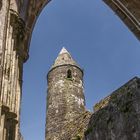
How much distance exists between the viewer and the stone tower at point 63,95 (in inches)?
745

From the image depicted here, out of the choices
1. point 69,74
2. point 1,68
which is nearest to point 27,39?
→ point 1,68

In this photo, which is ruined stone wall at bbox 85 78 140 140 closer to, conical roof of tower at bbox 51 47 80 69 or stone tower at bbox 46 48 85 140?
stone tower at bbox 46 48 85 140

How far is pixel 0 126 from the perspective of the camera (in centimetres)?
343

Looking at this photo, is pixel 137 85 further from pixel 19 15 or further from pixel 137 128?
pixel 19 15

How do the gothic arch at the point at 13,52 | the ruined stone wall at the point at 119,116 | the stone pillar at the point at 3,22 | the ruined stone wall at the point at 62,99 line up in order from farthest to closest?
1. the ruined stone wall at the point at 62,99
2. the ruined stone wall at the point at 119,116
3. the stone pillar at the point at 3,22
4. the gothic arch at the point at 13,52

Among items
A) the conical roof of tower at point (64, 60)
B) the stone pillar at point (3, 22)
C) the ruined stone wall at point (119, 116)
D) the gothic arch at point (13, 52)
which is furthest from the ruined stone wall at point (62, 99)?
the stone pillar at point (3, 22)

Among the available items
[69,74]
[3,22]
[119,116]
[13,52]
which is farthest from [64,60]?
[3,22]

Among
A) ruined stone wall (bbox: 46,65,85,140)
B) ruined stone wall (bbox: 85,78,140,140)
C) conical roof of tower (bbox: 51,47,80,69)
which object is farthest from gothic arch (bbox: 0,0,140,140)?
conical roof of tower (bbox: 51,47,80,69)

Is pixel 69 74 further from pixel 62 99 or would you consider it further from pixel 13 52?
pixel 13 52

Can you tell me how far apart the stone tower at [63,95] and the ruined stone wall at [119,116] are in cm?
723

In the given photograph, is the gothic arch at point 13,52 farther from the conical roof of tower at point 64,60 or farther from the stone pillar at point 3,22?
the conical roof of tower at point 64,60

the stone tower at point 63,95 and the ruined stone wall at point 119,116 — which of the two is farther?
the stone tower at point 63,95

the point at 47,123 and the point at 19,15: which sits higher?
the point at 47,123

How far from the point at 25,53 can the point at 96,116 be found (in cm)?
623
